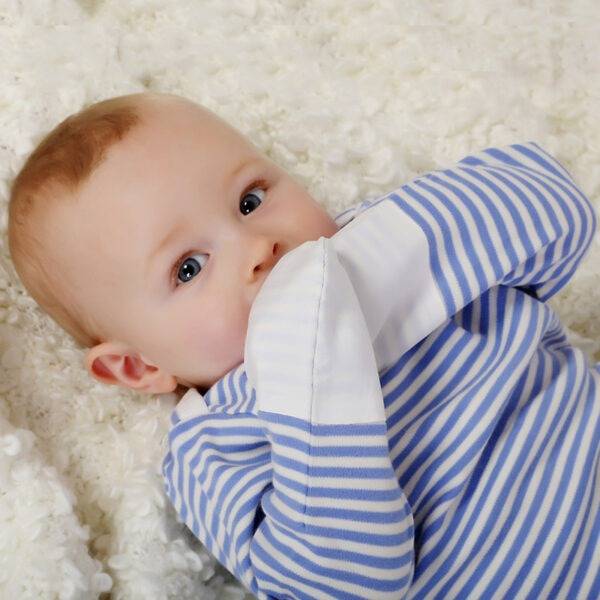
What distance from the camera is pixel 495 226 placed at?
87 cm

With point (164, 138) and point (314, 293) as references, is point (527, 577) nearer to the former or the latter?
point (314, 293)

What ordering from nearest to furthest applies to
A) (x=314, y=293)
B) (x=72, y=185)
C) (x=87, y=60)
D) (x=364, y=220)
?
(x=314, y=293), (x=364, y=220), (x=72, y=185), (x=87, y=60)

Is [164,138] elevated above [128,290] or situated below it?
above

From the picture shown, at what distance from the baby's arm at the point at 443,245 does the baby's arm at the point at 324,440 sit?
0.06 m

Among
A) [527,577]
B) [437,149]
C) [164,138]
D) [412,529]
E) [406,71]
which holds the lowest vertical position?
[527,577]

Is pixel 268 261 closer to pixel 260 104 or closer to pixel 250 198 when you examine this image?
pixel 250 198

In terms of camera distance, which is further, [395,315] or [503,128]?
[503,128]

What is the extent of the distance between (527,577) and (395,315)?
29 cm

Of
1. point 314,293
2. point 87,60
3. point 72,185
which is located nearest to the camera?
point 314,293

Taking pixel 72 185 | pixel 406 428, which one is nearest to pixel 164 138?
pixel 72 185

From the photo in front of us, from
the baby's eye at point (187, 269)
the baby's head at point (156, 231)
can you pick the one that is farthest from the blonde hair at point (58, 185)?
the baby's eye at point (187, 269)

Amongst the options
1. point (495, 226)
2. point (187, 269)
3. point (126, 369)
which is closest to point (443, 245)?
point (495, 226)

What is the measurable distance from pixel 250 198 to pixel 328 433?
14.0 inches

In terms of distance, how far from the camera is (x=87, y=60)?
3.99 ft
